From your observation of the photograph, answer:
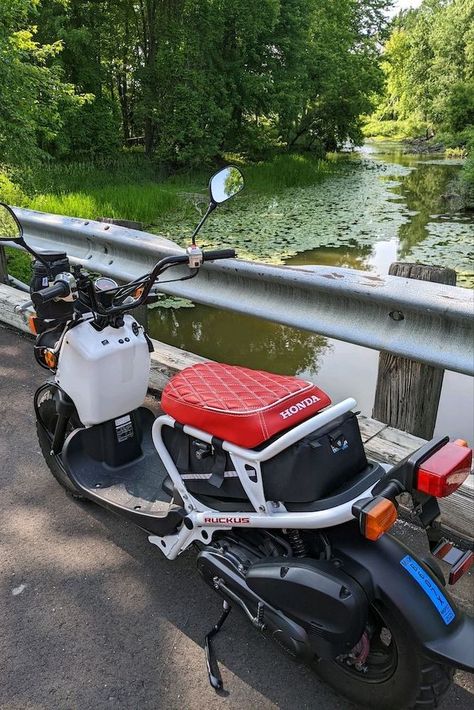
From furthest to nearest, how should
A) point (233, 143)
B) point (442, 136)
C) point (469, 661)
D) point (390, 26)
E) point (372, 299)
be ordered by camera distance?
point (442, 136) → point (390, 26) → point (233, 143) → point (372, 299) → point (469, 661)

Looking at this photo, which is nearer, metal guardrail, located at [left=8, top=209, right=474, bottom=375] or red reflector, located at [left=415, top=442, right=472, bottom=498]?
red reflector, located at [left=415, top=442, right=472, bottom=498]

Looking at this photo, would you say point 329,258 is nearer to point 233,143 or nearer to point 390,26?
point 233,143

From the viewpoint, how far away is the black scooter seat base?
8.00 feet

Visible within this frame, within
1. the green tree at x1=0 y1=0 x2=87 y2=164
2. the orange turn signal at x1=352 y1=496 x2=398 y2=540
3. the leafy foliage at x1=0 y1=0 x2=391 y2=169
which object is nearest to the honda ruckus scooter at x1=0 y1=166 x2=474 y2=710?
the orange turn signal at x1=352 y1=496 x2=398 y2=540

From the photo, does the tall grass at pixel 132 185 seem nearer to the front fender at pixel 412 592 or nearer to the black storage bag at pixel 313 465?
the black storage bag at pixel 313 465

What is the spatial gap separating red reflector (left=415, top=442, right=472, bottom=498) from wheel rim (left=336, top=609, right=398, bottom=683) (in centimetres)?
46

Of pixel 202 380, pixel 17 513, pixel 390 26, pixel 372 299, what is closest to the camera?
pixel 202 380

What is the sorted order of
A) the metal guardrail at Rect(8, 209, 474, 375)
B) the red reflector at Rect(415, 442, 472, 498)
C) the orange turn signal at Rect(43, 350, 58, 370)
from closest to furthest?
the red reflector at Rect(415, 442, 472, 498)
the metal guardrail at Rect(8, 209, 474, 375)
the orange turn signal at Rect(43, 350, 58, 370)

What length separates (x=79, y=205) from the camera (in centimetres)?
925

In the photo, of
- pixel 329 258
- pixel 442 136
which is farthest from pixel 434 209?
pixel 442 136

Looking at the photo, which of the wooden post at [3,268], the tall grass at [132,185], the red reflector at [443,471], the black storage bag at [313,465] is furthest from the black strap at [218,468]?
the tall grass at [132,185]

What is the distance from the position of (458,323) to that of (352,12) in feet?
104

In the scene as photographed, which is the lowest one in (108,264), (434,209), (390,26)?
(434,209)

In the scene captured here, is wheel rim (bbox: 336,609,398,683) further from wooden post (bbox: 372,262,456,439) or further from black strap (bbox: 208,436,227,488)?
wooden post (bbox: 372,262,456,439)
